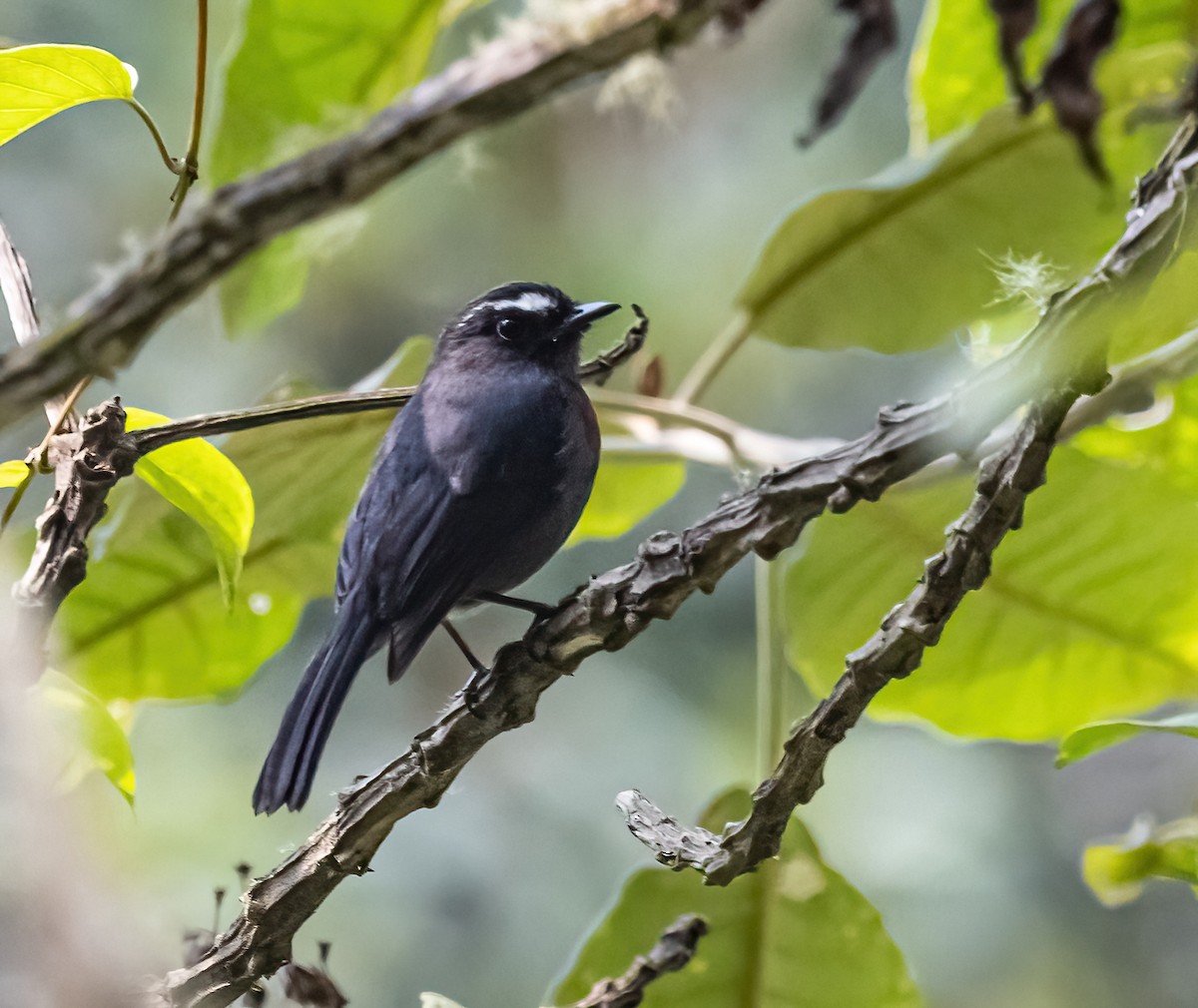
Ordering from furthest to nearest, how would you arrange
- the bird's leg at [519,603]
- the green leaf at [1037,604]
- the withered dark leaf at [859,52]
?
Answer: the green leaf at [1037,604] → the bird's leg at [519,603] → the withered dark leaf at [859,52]

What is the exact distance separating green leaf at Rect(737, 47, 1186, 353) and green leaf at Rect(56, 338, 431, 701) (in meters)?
0.47

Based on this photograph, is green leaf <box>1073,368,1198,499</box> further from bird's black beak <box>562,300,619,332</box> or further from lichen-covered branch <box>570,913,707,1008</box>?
lichen-covered branch <box>570,913,707,1008</box>

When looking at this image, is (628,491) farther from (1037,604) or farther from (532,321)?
(1037,604)

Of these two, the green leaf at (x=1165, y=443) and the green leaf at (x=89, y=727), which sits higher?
the green leaf at (x=1165, y=443)

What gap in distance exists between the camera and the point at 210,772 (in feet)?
11.6

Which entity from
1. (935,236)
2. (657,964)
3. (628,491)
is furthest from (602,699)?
(657,964)

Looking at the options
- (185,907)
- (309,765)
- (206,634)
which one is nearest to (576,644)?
(309,765)

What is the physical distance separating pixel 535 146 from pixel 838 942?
9.37 ft

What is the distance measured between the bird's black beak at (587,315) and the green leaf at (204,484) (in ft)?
1.93

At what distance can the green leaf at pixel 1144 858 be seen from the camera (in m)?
1.18

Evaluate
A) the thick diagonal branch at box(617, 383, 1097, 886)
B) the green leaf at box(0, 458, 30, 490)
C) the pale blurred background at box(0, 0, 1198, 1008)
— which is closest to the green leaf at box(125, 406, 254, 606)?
the green leaf at box(0, 458, 30, 490)

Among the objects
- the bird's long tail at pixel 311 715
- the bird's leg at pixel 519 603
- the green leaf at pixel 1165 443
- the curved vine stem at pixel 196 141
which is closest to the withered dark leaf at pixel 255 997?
the bird's long tail at pixel 311 715

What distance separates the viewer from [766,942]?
4.54ft

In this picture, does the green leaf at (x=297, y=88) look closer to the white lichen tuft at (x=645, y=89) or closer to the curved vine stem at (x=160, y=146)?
the white lichen tuft at (x=645, y=89)
